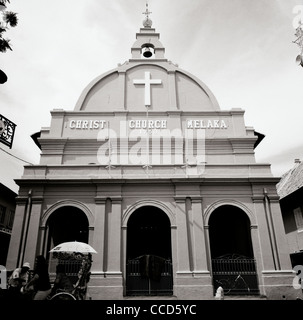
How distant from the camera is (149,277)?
43.5 ft

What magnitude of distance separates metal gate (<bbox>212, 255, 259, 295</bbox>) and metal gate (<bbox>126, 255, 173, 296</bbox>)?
88.5 inches

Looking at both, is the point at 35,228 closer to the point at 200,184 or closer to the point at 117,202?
the point at 117,202

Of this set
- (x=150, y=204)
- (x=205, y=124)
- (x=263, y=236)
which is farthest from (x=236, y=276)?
(x=205, y=124)

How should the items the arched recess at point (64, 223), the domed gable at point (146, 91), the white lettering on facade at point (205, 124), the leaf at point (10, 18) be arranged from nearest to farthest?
the leaf at point (10, 18)
the arched recess at point (64, 223)
the white lettering on facade at point (205, 124)
the domed gable at point (146, 91)

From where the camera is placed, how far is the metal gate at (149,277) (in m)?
13.1

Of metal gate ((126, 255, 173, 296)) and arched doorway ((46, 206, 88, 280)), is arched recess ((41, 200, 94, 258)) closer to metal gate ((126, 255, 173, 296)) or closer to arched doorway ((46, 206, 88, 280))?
arched doorway ((46, 206, 88, 280))

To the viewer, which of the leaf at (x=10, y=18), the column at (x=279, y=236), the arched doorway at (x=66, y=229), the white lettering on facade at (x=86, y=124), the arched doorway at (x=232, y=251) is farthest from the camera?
the white lettering on facade at (x=86, y=124)

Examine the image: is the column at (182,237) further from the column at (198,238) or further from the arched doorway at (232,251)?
the arched doorway at (232,251)

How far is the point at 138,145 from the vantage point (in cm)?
1775

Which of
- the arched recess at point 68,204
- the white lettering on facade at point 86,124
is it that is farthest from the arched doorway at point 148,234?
the white lettering on facade at point 86,124

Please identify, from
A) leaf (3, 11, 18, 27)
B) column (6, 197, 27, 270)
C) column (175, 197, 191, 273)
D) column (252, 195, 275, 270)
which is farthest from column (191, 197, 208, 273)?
leaf (3, 11, 18, 27)

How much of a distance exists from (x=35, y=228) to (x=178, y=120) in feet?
33.9

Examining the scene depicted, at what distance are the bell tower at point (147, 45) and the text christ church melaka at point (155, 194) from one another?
2.95 feet

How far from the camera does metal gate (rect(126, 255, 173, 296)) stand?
42.9 feet
